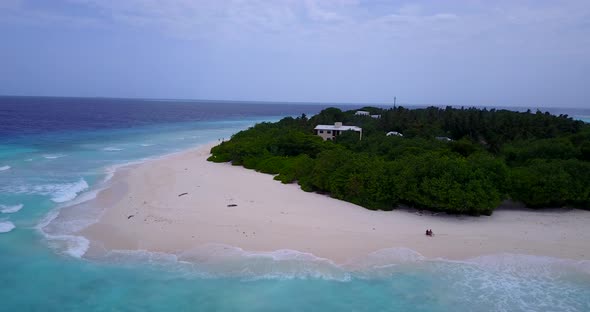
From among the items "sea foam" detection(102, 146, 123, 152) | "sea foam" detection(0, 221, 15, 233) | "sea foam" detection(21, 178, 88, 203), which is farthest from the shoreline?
"sea foam" detection(102, 146, 123, 152)

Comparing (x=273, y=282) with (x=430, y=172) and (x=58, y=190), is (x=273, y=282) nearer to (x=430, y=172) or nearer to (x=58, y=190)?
(x=430, y=172)

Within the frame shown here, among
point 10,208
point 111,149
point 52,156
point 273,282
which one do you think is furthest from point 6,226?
point 111,149

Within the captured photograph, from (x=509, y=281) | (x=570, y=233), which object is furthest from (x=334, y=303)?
(x=570, y=233)

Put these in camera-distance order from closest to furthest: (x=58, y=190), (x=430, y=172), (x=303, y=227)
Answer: (x=303, y=227)
(x=430, y=172)
(x=58, y=190)

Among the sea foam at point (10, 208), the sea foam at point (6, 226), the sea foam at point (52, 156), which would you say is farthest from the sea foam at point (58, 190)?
the sea foam at point (52, 156)

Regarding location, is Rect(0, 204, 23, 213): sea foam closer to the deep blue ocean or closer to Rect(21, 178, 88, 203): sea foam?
Rect(21, 178, 88, 203): sea foam
